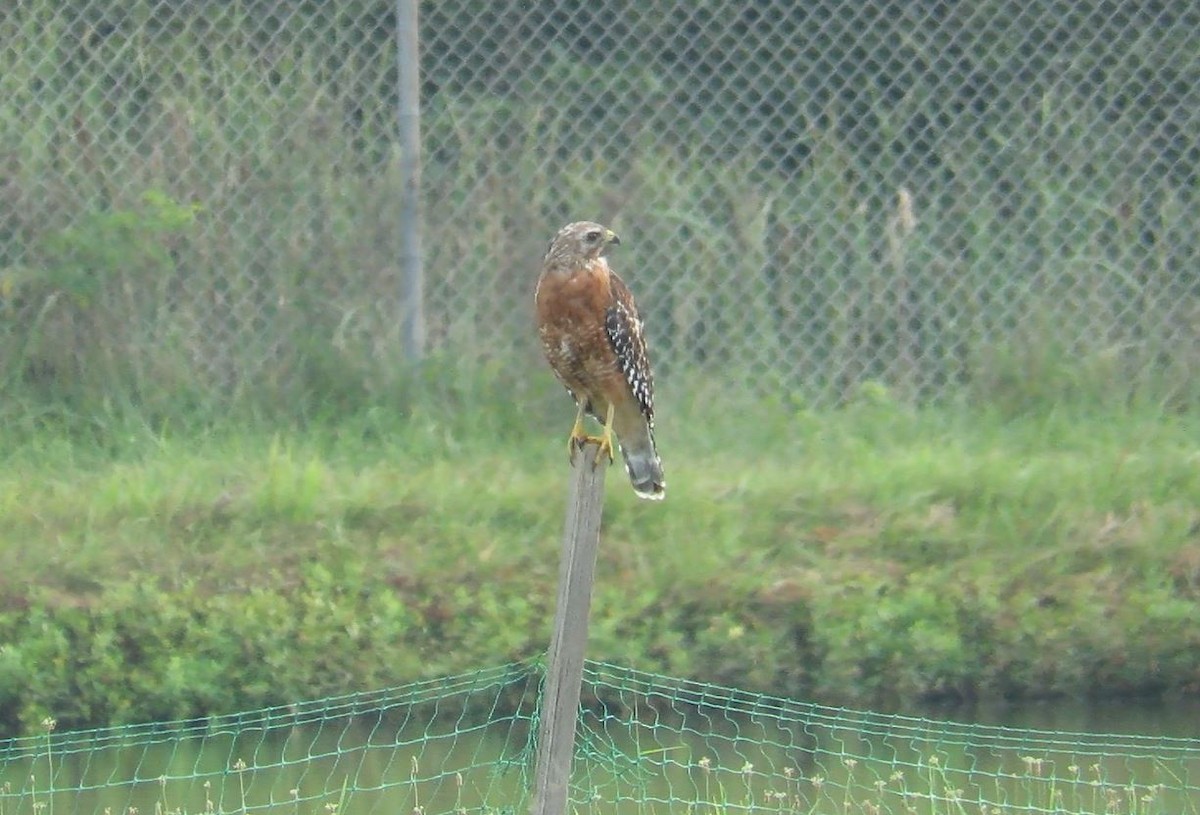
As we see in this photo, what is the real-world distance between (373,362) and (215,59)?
1.27m

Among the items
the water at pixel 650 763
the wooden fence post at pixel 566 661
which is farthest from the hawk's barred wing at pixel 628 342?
the wooden fence post at pixel 566 661

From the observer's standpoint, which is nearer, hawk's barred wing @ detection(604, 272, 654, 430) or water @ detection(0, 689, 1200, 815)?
water @ detection(0, 689, 1200, 815)

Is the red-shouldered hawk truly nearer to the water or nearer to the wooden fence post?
the water

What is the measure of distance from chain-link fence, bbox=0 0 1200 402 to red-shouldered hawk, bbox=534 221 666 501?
1.82m

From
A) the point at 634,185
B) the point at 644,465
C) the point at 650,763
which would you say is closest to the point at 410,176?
the point at 634,185

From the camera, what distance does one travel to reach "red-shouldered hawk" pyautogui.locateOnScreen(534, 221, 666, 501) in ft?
19.2

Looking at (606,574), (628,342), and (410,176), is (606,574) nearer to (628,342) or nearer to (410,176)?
(628,342)

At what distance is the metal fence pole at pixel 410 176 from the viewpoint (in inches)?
304

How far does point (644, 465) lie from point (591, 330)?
0.63 meters

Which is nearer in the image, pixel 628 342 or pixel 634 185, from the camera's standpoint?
pixel 628 342

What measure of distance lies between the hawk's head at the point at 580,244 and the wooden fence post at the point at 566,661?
1.55 metres

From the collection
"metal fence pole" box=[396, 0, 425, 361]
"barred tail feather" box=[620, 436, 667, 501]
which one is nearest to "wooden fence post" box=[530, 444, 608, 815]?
"barred tail feather" box=[620, 436, 667, 501]

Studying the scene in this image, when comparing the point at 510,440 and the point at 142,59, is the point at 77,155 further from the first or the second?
the point at 510,440

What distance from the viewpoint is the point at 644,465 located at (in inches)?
251
